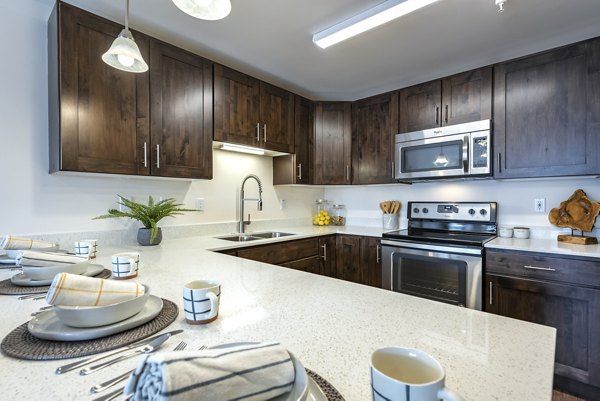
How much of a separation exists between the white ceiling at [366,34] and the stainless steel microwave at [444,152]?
1.89 feet

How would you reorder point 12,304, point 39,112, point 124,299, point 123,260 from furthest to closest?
point 39,112 → point 123,260 → point 12,304 → point 124,299

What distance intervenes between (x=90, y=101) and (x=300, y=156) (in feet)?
6.10

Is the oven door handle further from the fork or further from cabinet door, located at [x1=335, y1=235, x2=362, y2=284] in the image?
the fork

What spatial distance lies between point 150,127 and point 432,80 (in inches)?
93.6

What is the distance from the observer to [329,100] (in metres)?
3.39

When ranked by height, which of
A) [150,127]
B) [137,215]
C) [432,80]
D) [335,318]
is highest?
[432,80]

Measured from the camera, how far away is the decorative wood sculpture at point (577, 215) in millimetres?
2096

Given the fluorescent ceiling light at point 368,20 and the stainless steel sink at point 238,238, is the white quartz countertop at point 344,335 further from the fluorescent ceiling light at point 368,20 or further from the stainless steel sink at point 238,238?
the fluorescent ceiling light at point 368,20

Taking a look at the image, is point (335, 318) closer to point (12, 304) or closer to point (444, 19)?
point (12, 304)

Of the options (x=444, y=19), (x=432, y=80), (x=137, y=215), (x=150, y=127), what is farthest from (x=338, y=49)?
(x=137, y=215)

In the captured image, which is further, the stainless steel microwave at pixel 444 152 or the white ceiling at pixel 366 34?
the stainless steel microwave at pixel 444 152

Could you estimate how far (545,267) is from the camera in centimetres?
185

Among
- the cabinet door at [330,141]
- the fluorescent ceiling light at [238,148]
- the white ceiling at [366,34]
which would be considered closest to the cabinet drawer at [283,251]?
the cabinet door at [330,141]

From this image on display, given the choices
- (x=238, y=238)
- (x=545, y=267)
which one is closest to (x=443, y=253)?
(x=545, y=267)
